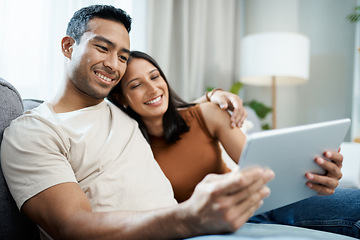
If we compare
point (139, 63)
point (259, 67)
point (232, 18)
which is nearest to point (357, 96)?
point (259, 67)

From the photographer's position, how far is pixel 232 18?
3186 mm

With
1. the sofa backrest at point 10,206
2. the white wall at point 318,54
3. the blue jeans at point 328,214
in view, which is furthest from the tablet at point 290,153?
the white wall at point 318,54

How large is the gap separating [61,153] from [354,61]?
2805 millimetres

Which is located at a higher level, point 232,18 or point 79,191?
point 232,18

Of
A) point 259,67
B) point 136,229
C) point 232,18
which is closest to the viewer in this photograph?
point 136,229

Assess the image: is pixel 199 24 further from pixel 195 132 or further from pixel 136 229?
pixel 136 229

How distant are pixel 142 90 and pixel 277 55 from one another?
5.54ft

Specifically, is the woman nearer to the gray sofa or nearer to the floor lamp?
the gray sofa

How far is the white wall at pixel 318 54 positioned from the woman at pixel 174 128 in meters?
2.14

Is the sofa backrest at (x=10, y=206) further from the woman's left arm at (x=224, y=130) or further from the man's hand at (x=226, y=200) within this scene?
the woman's left arm at (x=224, y=130)

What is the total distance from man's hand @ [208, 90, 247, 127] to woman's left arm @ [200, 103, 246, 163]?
0.03 metres

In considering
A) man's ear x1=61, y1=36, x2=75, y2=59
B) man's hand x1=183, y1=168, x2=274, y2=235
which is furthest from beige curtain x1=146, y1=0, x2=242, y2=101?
man's hand x1=183, y1=168, x2=274, y2=235

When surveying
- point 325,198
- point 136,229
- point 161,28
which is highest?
point 161,28

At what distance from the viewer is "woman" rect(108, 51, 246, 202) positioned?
1.18 metres
